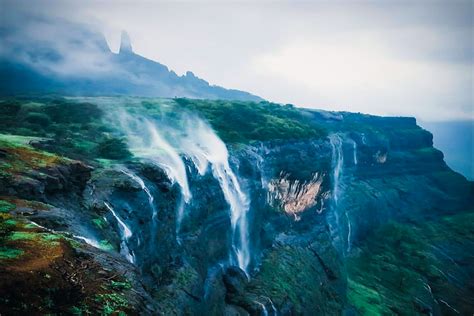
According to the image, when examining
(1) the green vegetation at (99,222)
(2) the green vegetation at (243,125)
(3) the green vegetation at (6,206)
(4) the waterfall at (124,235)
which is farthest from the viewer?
(2) the green vegetation at (243,125)

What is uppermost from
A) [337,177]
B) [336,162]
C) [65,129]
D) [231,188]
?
[65,129]

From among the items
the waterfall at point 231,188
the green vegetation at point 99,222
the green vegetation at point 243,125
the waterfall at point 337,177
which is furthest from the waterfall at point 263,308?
the waterfall at point 337,177

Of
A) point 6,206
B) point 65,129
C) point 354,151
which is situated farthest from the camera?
point 354,151

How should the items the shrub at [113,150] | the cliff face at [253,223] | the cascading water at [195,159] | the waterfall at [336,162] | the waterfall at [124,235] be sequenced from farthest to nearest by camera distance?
1. the waterfall at [336,162]
2. the cascading water at [195,159]
3. the shrub at [113,150]
4. the waterfall at [124,235]
5. the cliff face at [253,223]

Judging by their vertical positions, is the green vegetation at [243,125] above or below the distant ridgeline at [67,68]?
below

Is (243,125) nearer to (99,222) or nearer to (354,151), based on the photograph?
(354,151)

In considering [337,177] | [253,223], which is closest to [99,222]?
[253,223]

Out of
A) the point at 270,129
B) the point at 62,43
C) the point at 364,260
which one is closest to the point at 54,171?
the point at 270,129

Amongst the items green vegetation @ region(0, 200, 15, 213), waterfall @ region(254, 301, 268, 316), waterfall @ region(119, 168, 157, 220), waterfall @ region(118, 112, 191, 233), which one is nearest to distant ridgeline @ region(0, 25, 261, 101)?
waterfall @ region(118, 112, 191, 233)

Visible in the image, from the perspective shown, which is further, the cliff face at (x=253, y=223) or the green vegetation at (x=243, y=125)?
the green vegetation at (x=243, y=125)

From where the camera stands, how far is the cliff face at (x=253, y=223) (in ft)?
71.3

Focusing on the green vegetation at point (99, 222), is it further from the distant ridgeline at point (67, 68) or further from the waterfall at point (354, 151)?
the distant ridgeline at point (67, 68)

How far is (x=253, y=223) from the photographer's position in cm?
5128

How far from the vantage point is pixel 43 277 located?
10.7 metres
